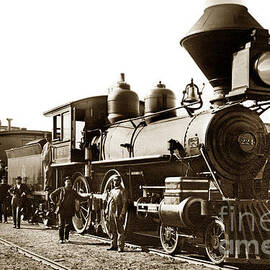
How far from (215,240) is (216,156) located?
1.26 meters

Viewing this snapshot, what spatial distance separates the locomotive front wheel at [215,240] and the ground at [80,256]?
29cm

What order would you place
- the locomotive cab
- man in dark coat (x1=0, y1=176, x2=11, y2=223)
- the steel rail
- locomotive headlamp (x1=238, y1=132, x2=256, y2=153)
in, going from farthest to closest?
man in dark coat (x1=0, y1=176, x2=11, y2=223)
the locomotive cab
locomotive headlamp (x1=238, y1=132, x2=256, y2=153)
the steel rail

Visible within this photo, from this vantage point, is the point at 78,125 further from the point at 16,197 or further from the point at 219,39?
the point at 219,39

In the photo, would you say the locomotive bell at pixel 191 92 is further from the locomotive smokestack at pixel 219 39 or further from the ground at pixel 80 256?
the ground at pixel 80 256

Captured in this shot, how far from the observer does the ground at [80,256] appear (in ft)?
23.0

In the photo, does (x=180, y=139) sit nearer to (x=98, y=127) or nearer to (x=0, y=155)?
(x=98, y=127)

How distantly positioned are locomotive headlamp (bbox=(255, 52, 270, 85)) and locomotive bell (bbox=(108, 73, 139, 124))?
4.61 meters

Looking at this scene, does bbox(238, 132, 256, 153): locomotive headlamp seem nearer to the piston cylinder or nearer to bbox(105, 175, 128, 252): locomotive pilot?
the piston cylinder

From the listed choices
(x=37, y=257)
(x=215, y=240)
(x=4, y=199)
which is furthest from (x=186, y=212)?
(x=4, y=199)

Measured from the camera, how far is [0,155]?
19.5 m

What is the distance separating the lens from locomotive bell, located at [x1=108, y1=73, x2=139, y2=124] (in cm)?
1119

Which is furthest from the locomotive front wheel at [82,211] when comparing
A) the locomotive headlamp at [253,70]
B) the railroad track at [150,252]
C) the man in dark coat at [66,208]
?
the locomotive headlamp at [253,70]

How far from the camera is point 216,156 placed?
7.41m

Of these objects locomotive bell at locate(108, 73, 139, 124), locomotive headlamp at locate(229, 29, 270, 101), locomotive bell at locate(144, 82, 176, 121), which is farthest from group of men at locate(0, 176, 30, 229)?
locomotive headlamp at locate(229, 29, 270, 101)
